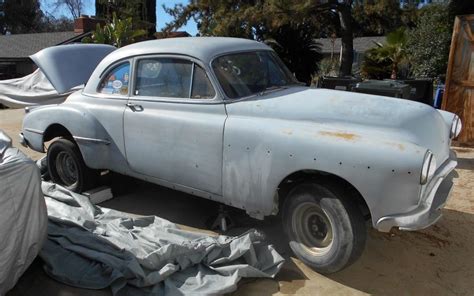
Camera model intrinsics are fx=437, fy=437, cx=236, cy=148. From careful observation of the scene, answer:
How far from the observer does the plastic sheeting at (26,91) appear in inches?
374

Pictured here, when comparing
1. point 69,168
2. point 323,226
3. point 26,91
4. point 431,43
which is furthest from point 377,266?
point 431,43

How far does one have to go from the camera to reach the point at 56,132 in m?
5.42

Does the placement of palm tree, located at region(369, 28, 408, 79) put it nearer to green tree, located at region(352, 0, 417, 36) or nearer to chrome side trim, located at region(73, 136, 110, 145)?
green tree, located at region(352, 0, 417, 36)

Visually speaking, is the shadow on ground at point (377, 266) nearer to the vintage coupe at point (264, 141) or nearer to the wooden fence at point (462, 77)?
the vintage coupe at point (264, 141)

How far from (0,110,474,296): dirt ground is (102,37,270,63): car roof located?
5.73 feet

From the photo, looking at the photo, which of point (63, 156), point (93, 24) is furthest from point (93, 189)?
point (93, 24)

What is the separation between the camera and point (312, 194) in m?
3.44

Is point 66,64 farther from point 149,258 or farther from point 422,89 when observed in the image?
point 422,89

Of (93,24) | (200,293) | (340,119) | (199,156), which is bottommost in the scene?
(200,293)

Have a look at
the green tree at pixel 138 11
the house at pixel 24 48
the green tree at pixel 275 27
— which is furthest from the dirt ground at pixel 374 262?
the house at pixel 24 48

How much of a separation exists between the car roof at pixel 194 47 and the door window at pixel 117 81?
12cm

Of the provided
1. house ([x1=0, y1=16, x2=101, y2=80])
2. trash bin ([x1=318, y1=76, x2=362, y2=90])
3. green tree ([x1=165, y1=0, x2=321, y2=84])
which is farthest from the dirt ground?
house ([x1=0, y1=16, x2=101, y2=80])

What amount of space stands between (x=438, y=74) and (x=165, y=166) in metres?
12.5

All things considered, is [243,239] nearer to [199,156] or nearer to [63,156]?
[199,156]
